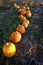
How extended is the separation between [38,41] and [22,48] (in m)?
0.64

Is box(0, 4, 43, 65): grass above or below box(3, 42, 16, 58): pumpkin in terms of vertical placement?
below

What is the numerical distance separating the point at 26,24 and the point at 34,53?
71.4 inches

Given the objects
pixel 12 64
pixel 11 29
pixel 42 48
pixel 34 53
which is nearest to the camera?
pixel 12 64

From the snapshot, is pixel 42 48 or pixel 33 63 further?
pixel 42 48

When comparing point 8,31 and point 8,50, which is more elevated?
point 8,50

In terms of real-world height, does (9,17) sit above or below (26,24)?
below

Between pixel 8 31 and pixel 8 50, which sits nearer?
pixel 8 50

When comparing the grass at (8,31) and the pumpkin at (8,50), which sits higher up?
the pumpkin at (8,50)

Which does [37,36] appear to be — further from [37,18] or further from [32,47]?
[37,18]

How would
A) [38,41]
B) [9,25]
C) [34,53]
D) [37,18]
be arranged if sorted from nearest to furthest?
[34,53] < [38,41] < [9,25] < [37,18]

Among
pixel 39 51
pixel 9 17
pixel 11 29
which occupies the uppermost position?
pixel 39 51

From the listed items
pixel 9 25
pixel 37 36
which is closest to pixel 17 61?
pixel 37 36

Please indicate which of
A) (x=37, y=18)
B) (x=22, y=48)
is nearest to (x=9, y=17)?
(x=37, y=18)

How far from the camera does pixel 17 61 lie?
12.7ft
